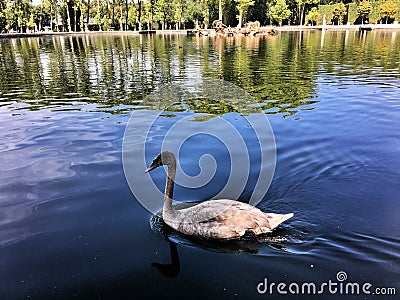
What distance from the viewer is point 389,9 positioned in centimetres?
10356

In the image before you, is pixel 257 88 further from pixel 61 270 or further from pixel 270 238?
pixel 61 270

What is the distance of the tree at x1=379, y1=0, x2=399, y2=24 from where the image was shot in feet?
337

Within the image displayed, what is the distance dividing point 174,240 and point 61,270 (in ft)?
6.87

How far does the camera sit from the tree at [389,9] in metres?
103

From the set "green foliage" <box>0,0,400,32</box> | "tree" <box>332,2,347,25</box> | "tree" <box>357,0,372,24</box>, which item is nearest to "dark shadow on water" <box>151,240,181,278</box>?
"green foliage" <box>0,0,400,32</box>

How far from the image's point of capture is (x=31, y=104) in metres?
18.9

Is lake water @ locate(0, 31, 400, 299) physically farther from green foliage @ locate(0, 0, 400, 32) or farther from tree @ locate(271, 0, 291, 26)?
tree @ locate(271, 0, 291, 26)

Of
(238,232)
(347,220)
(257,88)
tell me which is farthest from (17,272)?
(257,88)

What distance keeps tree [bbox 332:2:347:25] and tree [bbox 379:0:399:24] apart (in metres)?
11.9

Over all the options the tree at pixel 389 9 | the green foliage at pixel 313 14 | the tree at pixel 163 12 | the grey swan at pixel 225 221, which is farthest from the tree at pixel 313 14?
the grey swan at pixel 225 221

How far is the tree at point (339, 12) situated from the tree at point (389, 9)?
1190 cm

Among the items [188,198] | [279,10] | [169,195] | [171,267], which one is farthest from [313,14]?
[171,267]

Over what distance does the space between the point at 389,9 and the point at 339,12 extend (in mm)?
16046

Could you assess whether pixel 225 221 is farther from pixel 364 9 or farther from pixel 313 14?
pixel 313 14
